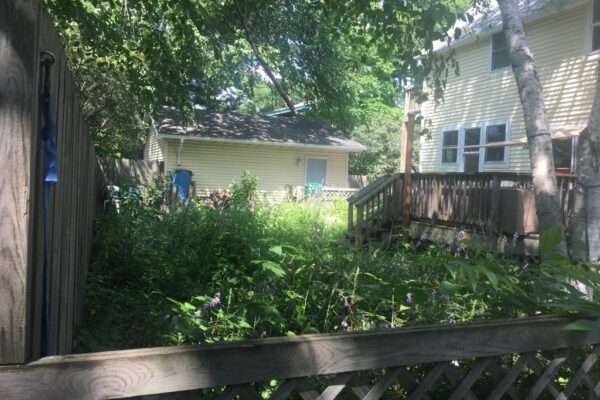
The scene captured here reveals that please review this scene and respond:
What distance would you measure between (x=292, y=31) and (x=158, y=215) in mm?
→ 13853

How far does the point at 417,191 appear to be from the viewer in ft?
33.9

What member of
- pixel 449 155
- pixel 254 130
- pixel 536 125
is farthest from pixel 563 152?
pixel 254 130

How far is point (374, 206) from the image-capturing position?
33.0 ft

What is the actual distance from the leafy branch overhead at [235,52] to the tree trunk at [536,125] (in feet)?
2.11

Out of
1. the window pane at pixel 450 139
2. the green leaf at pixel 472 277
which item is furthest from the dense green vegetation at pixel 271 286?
the window pane at pixel 450 139

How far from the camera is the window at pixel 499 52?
49.4ft

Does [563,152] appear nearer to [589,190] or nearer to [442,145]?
[442,145]

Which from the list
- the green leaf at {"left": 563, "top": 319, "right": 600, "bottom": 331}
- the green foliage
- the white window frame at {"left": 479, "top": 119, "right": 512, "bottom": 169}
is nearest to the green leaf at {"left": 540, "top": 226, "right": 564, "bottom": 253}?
the green leaf at {"left": 563, "top": 319, "right": 600, "bottom": 331}

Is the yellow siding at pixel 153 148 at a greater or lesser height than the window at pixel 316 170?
greater

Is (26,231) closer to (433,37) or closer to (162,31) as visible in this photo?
(433,37)

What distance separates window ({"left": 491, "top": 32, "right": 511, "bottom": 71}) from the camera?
49.4ft

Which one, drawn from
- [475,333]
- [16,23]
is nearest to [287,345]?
[475,333]

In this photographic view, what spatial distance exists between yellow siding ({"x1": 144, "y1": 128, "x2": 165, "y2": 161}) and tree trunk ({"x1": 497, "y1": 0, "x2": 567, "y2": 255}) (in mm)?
16436

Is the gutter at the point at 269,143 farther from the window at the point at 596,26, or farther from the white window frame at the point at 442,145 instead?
the window at the point at 596,26
